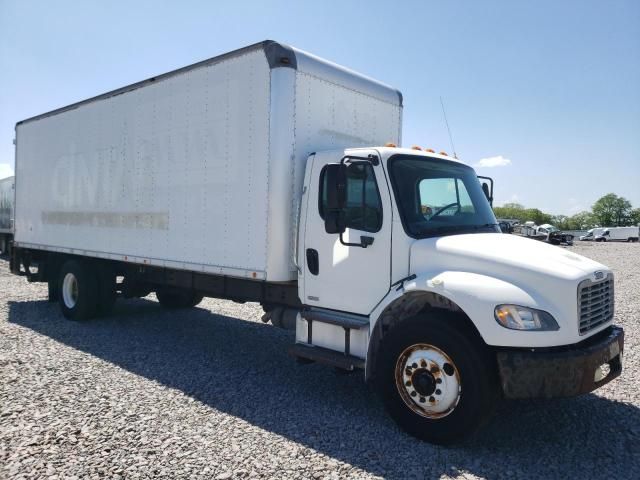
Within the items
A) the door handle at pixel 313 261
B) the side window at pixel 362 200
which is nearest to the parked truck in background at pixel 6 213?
the door handle at pixel 313 261

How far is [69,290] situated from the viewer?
9297 millimetres

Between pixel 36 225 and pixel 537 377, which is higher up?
pixel 36 225

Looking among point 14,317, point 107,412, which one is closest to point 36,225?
point 14,317

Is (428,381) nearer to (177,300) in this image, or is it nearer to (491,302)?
(491,302)

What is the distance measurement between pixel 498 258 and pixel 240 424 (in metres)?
2.87

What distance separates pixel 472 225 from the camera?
5105 mm

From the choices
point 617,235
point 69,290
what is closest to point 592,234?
point 617,235

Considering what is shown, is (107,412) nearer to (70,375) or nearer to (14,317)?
(70,375)

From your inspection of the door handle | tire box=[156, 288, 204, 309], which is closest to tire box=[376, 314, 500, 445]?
the door handle

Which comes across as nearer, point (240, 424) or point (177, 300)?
Result: point (240, 424)

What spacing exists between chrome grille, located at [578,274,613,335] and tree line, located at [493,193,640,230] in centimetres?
12841

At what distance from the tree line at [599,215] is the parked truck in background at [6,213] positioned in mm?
118863

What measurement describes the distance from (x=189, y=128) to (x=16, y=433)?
405 centimetres

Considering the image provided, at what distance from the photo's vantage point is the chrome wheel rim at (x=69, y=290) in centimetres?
922
